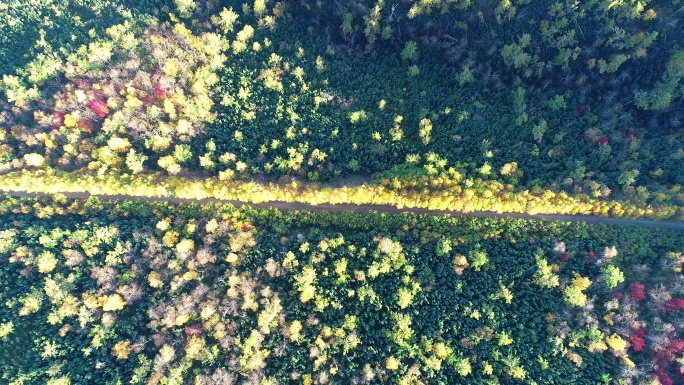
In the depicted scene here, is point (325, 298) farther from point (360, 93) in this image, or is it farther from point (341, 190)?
point (360, 93)

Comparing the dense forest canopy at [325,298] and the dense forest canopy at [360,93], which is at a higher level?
the dense forest canopy at [360,93]

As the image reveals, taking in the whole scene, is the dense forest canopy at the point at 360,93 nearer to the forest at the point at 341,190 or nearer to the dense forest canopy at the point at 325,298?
the forest at the point at 341,190

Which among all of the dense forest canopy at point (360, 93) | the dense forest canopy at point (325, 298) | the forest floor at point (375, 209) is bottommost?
the dense forest canopy at point (325, 298)

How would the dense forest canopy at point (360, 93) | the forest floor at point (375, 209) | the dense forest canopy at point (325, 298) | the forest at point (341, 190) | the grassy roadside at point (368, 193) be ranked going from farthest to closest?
the dense forest canopy at point (360, 93)
the forest floor at point (375, 209)
the grassy roadside at point (368, 193)
the forest at point (341, 190)
the dense forest canopy at point (325, 298)

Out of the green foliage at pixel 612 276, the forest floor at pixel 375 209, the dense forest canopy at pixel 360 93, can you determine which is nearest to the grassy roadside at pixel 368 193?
the forest floor at pixel 375 209

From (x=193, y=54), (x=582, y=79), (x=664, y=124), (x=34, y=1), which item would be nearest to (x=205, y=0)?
(x=193, y=54)

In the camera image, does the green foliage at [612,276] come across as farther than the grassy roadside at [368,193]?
No

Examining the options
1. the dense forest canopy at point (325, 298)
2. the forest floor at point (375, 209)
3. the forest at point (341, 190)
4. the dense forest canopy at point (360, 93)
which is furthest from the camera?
the dense forest canopy at point (360, 93)

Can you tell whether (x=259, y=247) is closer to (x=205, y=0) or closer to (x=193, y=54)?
(x=193, y=54)

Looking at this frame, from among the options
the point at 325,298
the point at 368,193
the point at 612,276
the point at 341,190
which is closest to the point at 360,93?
the point at 341,190

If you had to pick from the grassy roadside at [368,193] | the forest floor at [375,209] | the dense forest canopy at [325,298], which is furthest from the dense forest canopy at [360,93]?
the dense forest canopy at [325,298]
